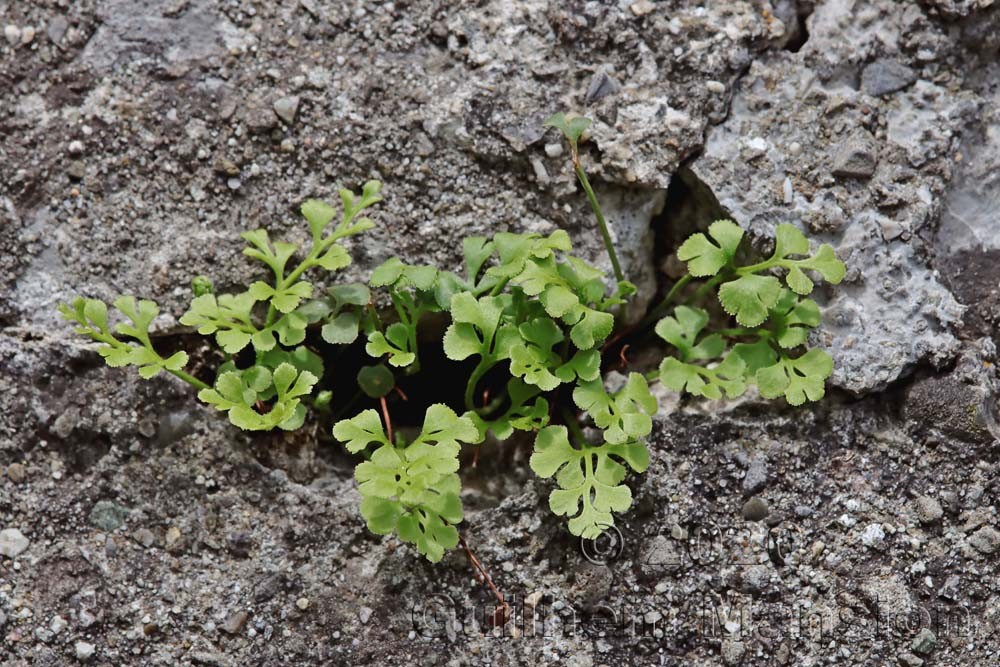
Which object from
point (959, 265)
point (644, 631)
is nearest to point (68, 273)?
point (644, 631)

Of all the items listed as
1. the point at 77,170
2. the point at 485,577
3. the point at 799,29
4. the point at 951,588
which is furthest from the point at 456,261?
the point at 951,588

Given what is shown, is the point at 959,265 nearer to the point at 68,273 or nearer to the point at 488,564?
the point at 488,564

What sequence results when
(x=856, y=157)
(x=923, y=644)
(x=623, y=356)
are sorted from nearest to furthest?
A: (x=923, y=644) → (x=856, y=157) → (x=623, y=356)

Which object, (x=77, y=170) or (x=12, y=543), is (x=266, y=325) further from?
(x=12, y=543)

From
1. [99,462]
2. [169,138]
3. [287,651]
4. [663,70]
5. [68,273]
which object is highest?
[663,70]

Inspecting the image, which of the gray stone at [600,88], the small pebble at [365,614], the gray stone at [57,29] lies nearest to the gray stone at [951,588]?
the small pebble at [365,614]

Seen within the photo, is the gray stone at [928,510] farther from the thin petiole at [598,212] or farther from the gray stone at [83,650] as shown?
the gray stone at [83,650]
